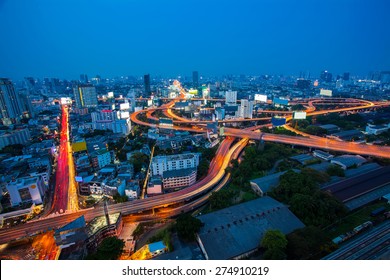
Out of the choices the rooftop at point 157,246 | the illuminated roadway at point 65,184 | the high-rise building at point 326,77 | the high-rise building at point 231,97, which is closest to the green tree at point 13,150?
the illuminated roadway at point 65,184

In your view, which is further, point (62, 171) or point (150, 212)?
point (62, 171)

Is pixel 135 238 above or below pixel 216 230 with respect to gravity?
below

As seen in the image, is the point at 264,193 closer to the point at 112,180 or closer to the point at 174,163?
the point at 174,163

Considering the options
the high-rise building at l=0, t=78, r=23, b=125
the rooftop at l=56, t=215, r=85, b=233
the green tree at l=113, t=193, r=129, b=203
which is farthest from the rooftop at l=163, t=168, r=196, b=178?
the high-rise building at l=0, t=78, r=23, b=125

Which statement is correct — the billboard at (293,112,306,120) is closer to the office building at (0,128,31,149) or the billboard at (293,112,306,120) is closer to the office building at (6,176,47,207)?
the office building at (6,176,47,207)

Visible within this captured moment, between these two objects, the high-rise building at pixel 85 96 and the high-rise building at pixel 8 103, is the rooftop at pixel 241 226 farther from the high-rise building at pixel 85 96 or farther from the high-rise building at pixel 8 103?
the high-rise building at pixel 85 96

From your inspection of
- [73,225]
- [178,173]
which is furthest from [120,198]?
[178,173]

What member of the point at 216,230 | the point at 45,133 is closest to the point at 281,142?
the point at 216,230
